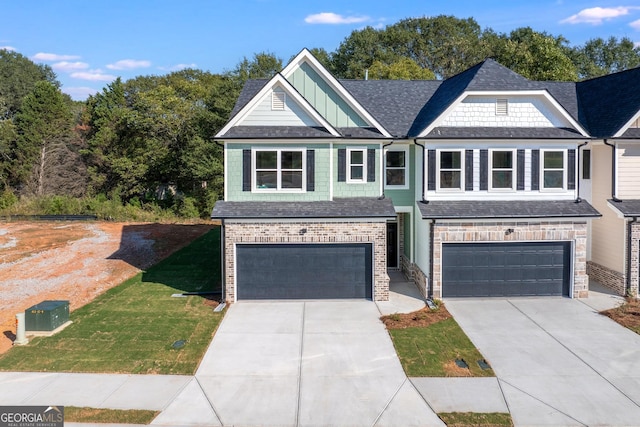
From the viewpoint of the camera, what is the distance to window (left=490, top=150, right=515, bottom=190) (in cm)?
1683

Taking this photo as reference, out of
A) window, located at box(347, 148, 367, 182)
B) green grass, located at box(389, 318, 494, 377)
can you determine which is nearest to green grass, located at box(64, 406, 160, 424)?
green grass, located at box(389, 318, 494, 377)

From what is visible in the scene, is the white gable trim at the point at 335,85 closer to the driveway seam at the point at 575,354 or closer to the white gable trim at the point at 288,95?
the white gable trim at the point at 288,95

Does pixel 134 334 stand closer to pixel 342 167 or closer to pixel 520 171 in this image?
pixel 342 167

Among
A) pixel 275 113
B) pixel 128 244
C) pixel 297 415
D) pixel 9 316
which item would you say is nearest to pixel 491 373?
pixel 297 415

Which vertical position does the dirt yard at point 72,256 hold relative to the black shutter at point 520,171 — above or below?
below

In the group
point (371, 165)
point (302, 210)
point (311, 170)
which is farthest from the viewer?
point (371, 165)

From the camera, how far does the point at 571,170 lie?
55.1ft

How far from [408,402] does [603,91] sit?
16.8 meters

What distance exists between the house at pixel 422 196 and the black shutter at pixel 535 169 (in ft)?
0.12

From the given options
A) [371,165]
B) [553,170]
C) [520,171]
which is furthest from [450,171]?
[553,170]

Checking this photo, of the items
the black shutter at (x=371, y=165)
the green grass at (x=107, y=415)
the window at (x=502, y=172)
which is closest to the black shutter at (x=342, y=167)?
the black shutter at (x=371, y=165)

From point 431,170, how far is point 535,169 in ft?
12.3

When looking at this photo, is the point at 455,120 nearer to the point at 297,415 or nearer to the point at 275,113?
the point at 275,113

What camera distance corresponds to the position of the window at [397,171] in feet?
60.1
